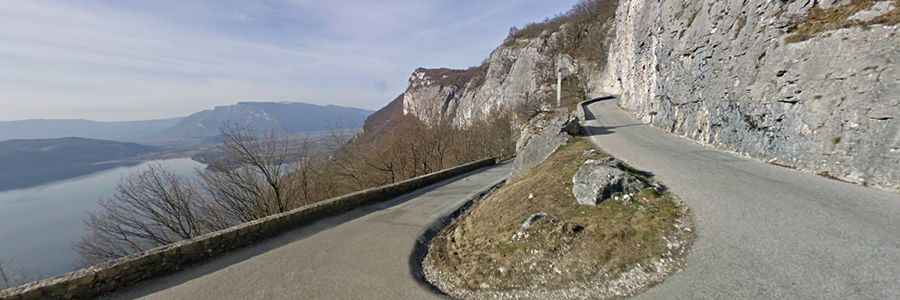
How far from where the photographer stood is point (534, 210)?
23.0ft

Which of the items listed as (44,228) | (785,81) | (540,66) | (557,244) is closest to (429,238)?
(557,244)

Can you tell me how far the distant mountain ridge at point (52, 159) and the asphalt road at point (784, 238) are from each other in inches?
3786

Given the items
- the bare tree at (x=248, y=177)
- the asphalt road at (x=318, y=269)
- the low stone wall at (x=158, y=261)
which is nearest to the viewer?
the low stone wall at (x=158, y=261)

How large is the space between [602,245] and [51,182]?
9523cm

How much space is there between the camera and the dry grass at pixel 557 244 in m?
4.39

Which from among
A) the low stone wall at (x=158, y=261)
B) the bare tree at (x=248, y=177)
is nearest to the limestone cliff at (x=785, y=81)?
the low stone wall at (x=158, y=261)

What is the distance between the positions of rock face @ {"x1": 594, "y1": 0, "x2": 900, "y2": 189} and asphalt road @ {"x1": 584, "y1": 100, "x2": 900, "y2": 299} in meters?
0.82

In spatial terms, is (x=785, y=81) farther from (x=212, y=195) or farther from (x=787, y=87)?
(x=212, y=195)

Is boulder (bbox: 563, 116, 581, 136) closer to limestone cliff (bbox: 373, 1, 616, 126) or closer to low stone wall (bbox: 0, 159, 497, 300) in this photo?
low stone wall (bbox: 0, 159, 497, 300)

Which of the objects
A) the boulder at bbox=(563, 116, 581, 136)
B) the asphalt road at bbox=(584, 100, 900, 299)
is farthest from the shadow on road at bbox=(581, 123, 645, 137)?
the asphalt road at bbox=(584, 100, 900, 299)

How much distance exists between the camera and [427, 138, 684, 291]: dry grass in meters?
4.39

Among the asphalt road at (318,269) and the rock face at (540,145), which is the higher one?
the rock face at (540,145)

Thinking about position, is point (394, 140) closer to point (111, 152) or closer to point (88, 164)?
point (88, 164)

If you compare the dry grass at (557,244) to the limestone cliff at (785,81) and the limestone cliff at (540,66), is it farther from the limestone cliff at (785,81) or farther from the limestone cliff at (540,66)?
the limestone cliff at (540,66)
